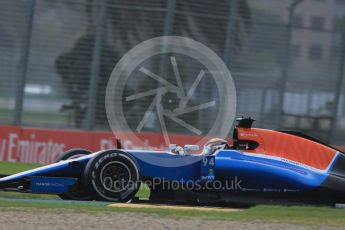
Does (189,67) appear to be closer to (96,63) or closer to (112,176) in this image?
(96,63)

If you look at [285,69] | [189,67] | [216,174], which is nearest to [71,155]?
[216,174]

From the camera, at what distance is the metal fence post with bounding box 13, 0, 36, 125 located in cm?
1611

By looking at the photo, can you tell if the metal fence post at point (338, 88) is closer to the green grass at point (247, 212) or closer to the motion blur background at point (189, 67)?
the motion blur background at point (189, 67)

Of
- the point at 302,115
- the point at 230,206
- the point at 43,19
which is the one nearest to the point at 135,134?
the point at 43,19

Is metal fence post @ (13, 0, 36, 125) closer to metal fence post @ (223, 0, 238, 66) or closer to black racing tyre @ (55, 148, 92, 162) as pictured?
metal fence post @ (223, 0, 238, 66)

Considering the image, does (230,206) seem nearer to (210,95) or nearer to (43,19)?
(210,95)

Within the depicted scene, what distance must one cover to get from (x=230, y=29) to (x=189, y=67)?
1560 millimetres

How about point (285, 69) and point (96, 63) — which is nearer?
point (96, 63)

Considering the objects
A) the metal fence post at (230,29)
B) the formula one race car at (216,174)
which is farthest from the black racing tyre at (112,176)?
the metal fence post at (230,29)

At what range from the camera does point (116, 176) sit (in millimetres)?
8328

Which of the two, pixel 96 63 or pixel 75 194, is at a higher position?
pixel 96 63

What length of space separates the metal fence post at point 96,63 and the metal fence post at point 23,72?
62.9 inches

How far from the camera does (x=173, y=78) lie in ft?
56.7

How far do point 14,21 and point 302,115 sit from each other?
785cm
